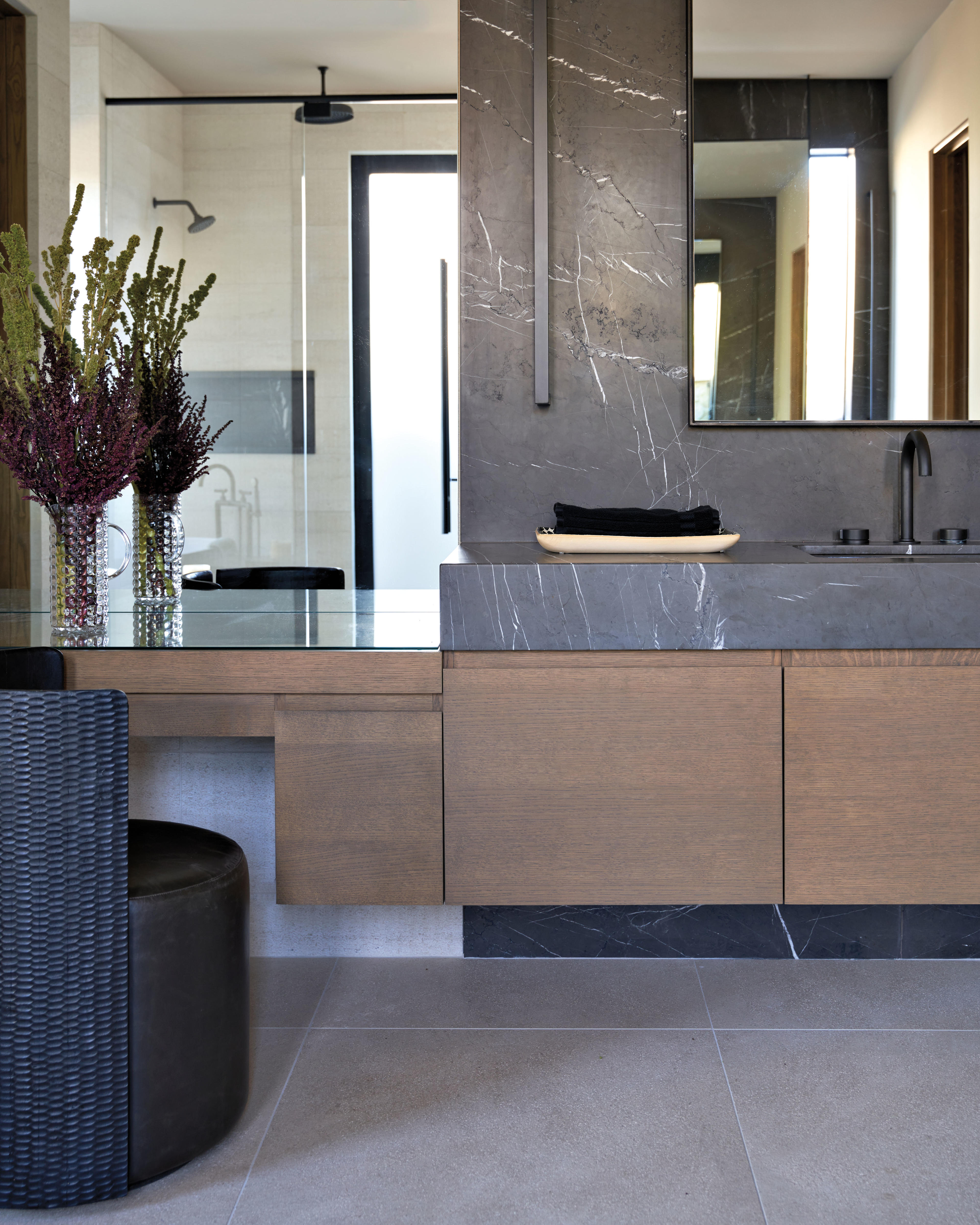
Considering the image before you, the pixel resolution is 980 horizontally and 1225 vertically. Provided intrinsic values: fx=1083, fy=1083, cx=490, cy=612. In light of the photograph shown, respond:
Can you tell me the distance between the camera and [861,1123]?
5.34ft

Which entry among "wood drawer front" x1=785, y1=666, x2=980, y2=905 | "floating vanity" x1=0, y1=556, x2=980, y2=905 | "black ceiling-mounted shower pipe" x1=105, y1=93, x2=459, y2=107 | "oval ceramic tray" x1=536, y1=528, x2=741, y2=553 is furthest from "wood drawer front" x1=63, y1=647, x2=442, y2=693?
"black ceiling-mounted shower pipe" x1=105, y1=93, x2=459, y2=107

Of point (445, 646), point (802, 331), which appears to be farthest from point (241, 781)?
point (802, 331)

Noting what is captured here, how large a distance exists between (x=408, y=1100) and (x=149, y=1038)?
0.48 meters

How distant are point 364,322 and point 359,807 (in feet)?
7.85

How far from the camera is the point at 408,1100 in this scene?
1.70 meters

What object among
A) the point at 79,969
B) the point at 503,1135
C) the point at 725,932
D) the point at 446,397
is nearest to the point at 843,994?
the point at 725,932

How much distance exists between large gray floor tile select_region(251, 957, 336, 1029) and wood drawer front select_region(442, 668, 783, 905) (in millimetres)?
385

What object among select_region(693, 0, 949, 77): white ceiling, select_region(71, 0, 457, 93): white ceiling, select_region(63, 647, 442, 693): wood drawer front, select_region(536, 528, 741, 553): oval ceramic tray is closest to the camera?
select_region(63, 647, 442, 693): wood drawer front

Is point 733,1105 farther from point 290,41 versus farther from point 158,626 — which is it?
point 290,41

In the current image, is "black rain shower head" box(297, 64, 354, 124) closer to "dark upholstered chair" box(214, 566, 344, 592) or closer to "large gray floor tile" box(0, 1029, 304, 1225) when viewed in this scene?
"dark upholstered chair" box(214, 566, 344, 592)

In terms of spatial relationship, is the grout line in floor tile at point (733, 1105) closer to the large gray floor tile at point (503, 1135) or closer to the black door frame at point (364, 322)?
the large gray floor tile at point (503, 1135)

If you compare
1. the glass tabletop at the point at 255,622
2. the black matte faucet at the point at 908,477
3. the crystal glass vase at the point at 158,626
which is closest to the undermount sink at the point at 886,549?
Result: the black matte faucet at the point at 908,477

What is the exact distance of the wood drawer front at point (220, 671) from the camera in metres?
1.84

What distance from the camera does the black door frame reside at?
12.4ft
